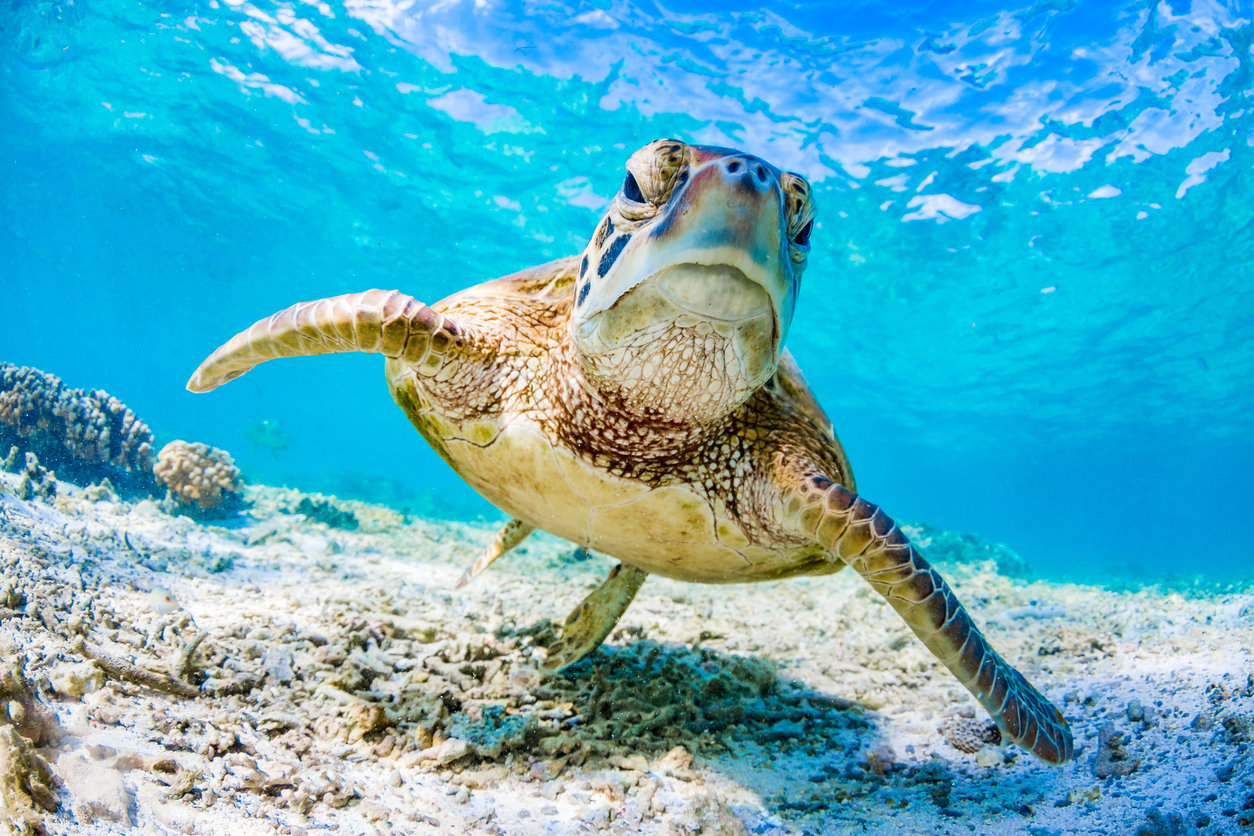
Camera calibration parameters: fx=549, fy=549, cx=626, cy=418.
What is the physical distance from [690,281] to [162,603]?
2.85m

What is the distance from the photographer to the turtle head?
1603 millimetres

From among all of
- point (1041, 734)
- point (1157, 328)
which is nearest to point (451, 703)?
point (1041, 734)

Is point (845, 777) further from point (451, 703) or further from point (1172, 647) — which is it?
point (1172, 647)

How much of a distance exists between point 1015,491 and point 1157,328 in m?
60.1

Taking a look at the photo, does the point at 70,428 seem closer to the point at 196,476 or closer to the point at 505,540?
the point at 196,476

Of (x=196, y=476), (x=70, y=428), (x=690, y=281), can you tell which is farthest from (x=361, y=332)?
(x=70, y=428)

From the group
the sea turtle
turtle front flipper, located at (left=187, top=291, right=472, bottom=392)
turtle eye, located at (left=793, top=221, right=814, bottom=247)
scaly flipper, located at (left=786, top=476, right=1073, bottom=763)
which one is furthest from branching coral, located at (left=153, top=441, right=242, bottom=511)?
turtle eye, located at (left=793, top=221, right=814, bottom=247)

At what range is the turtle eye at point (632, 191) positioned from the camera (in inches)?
75.3

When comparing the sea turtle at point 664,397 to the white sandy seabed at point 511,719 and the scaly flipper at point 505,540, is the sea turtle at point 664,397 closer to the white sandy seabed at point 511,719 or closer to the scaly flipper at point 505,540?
the white sandy seabed at point 511,719

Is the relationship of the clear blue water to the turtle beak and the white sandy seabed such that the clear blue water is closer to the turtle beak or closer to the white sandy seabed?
the turtle beak

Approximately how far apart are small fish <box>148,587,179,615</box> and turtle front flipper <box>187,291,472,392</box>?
1.15 metres

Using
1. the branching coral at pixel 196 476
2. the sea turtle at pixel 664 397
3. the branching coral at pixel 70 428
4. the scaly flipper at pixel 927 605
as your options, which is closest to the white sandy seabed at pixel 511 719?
the scaly flipper at pixel 927 605

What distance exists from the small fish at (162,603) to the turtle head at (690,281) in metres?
2.25

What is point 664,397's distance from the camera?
217cm
